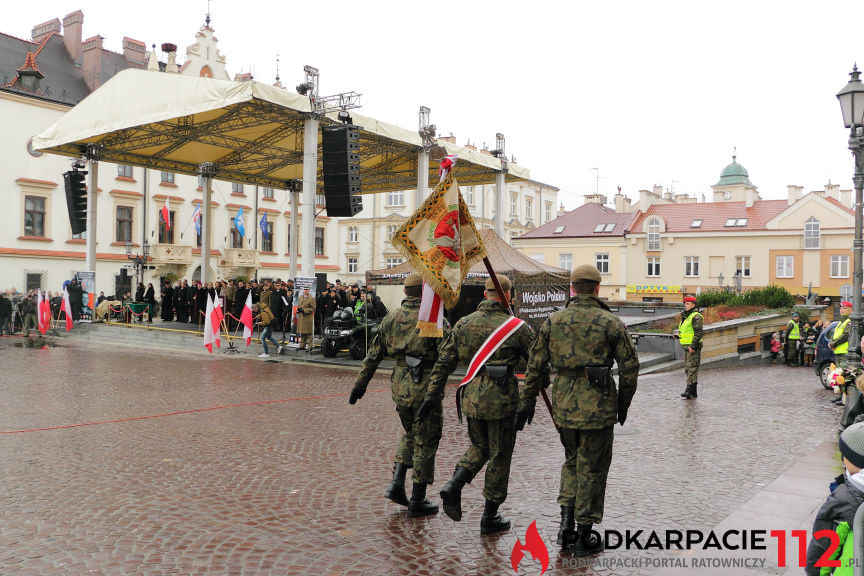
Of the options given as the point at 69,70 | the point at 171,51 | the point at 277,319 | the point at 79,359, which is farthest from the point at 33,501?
→ the point at 69,70

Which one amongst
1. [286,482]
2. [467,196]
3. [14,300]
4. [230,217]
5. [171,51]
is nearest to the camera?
[286,482]

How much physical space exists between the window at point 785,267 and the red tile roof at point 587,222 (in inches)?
433

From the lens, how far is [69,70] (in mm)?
42312

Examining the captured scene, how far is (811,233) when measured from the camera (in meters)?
49.1

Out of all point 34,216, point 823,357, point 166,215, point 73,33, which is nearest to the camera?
point 823,357

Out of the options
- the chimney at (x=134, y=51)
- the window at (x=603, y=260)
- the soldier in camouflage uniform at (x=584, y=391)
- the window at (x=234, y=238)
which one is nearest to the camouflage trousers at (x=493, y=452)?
the soldier in camouflage uniform at (x=584, y=391)

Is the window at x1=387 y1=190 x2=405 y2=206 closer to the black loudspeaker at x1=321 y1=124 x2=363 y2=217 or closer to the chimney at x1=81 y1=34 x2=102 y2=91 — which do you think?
the chimney at x1=81 y1=34 x2=102 y2=91

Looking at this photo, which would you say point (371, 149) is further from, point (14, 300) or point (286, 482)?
point (286, 482)

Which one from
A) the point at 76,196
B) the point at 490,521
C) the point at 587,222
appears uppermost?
the point at 587,222

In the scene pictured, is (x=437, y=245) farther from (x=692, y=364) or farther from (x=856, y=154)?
(x=856, y=154)

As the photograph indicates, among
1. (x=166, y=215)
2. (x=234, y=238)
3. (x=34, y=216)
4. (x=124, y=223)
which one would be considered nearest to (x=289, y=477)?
(x=166, y=215)

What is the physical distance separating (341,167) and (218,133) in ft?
23.7

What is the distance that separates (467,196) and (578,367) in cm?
5630

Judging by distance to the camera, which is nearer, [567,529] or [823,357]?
[567,529]
